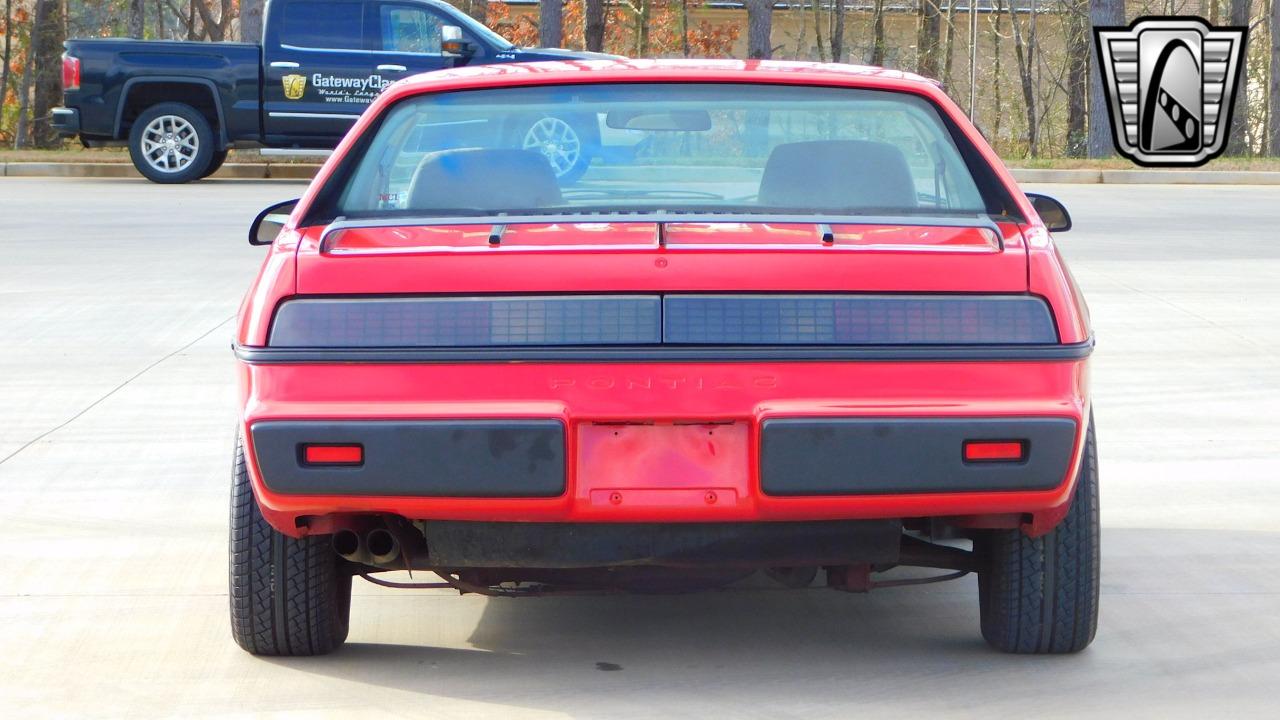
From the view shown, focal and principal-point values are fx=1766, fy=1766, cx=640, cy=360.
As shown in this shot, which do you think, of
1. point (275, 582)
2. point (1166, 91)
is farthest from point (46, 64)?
point (275, 582)

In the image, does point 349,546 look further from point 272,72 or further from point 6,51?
point 6,51

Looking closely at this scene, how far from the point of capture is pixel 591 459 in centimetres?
334

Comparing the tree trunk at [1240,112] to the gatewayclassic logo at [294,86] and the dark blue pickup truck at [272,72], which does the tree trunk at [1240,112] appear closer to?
the dark blue pickup truck at [272,72]

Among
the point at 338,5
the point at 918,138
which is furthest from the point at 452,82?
the point at 338,5

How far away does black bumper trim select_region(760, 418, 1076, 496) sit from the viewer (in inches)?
130

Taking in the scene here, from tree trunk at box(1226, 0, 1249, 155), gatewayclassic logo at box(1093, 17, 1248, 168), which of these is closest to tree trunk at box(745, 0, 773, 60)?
gatewayclassic logo at box(1093, 17, 1248, 168)

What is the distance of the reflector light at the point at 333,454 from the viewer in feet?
10.9

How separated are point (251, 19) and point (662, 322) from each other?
2366cm

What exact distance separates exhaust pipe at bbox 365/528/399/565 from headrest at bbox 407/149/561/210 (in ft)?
2.52

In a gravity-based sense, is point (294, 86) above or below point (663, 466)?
above

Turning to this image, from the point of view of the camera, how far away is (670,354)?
10.8ft

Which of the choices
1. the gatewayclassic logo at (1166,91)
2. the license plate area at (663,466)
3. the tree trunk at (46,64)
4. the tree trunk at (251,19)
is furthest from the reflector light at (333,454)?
the tree trunk at (46,64)

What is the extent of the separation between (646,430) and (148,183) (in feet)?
59.2

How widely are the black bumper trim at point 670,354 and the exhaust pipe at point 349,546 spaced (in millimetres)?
525
